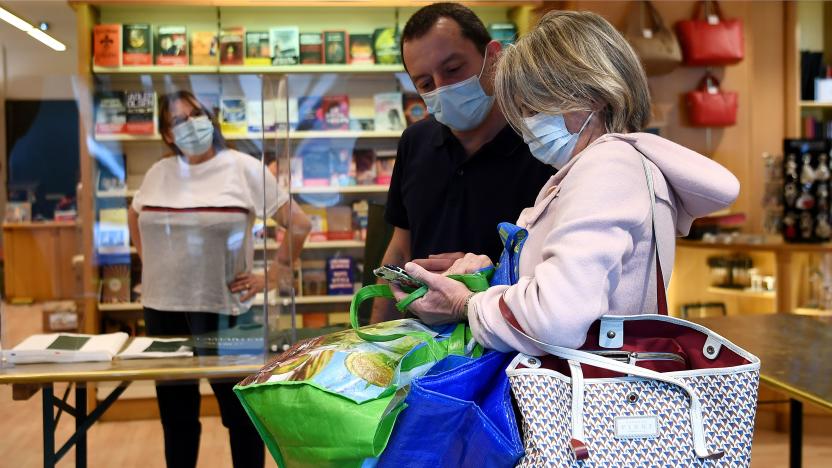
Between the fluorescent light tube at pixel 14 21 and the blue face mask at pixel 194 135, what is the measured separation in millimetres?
744

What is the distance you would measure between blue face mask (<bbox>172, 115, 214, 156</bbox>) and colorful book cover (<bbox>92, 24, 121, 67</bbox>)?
8.23 feet

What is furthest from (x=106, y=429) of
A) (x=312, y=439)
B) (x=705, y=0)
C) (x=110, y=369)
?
(x=705, y=0)

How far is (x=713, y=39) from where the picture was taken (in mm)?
5609

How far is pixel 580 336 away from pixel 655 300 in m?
0.19

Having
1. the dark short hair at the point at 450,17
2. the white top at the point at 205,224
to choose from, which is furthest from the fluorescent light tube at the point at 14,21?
the dark short hair at the point at 450,17

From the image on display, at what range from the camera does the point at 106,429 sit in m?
4.97

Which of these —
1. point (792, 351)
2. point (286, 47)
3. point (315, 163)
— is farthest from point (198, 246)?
point (286, 47)

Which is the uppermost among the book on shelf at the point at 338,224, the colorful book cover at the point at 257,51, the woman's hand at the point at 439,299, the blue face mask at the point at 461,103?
the colorful book cover at the point at 257,51

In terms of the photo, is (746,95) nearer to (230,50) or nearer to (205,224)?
(230,50)

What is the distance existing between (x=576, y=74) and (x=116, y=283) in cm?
226

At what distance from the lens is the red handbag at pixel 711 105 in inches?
225

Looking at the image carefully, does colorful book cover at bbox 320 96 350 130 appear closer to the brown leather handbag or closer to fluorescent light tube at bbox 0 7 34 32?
fluorescent light tube at bbox 0 7 34 32

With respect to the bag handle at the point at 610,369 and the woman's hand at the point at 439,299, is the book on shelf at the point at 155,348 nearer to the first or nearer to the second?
the woman's hand at the point at 439,299

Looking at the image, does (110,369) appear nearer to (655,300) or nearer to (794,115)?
(655,300)
